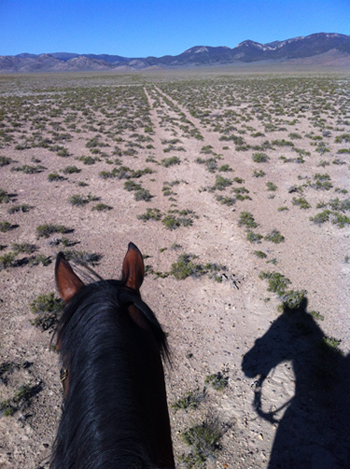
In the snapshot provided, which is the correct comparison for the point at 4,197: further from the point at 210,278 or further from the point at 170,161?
the point at 210,278

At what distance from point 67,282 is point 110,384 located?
2.75ft

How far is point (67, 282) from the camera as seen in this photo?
6.36ft

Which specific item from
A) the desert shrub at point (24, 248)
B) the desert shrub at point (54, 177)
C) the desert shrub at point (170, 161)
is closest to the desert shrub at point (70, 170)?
the desert shrub at point (54, 177)

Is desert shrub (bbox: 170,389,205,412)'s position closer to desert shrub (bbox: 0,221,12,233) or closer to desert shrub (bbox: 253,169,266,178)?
desert shrub (bbox: 0,221,12,233)

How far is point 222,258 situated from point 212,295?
4.35ft

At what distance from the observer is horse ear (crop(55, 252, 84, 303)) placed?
6.31ft

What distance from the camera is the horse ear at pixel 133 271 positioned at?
206cm

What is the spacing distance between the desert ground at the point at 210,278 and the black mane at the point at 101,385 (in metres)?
0.66

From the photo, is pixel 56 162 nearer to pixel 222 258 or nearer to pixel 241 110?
pixel 222 258

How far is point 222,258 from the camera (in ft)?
22.4

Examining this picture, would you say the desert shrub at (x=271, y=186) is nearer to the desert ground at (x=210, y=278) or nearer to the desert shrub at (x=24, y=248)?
the desert ground at (x=210, y=278)

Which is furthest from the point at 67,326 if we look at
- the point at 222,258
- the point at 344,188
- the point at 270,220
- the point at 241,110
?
the point at 241,110

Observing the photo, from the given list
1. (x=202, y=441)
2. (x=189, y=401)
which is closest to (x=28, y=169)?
(x=189, y=401)

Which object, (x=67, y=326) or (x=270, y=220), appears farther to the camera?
(x=270, y=220)
